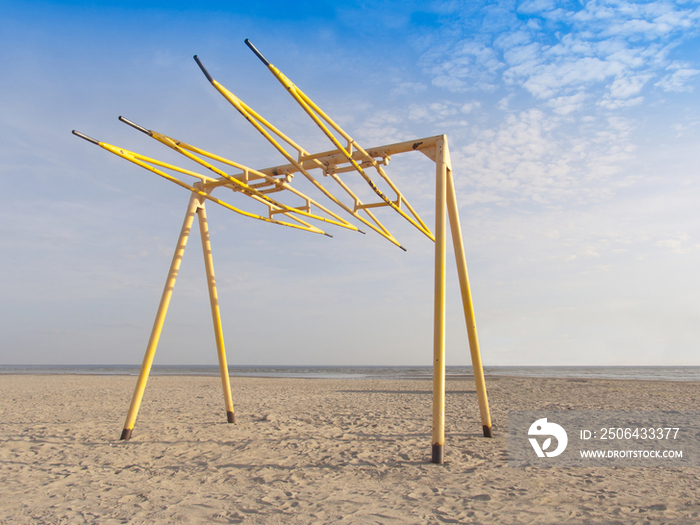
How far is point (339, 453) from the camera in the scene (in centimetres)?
565

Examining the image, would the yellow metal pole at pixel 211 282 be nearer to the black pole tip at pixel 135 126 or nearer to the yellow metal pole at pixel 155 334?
the yellow metal pole at pixel 155 334

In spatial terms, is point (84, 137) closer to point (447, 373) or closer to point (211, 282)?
point (211, 282)

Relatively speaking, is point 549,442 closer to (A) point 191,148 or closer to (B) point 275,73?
(B) point 275,73

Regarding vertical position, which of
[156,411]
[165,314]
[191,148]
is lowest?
[156,411]

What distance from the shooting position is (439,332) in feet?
16.6

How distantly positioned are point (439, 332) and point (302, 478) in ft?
7.58

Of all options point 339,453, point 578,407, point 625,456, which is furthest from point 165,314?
point 578,407

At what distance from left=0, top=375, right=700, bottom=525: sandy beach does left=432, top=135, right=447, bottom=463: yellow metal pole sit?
345 millimetres

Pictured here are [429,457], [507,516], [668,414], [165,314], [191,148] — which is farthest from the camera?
[668,414]

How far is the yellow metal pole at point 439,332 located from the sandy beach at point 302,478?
1.13 feet

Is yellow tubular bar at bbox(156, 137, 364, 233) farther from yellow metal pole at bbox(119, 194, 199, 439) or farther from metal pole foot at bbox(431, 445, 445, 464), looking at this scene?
metal pole foot at bbox(431, 445, 445, 464)

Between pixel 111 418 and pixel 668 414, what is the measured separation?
1174 cm

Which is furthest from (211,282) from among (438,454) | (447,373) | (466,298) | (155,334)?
(447,373)

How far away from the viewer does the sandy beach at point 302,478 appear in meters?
3.59
